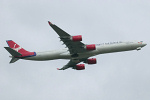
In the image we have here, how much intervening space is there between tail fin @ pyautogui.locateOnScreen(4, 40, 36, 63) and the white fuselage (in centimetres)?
128

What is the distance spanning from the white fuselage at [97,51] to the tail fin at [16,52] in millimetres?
1281

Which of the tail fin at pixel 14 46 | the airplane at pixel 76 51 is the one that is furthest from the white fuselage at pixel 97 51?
the tail fin at pixel 14 46

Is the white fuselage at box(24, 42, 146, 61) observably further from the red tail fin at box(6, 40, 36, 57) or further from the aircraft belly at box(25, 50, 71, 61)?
the red tail fin at box(6, 40, 36, 57)

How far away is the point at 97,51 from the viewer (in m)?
79.4

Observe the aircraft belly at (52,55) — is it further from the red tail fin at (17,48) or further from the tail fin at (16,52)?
the red tail fin at (17,48)

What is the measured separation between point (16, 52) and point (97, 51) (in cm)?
2025

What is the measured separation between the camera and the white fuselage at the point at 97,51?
7950 cm

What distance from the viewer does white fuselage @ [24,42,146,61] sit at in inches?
3130

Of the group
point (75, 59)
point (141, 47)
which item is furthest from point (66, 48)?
point (141, 47)

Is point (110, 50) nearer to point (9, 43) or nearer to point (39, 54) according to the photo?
point (39, 54)

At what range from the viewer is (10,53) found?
79.9 metres

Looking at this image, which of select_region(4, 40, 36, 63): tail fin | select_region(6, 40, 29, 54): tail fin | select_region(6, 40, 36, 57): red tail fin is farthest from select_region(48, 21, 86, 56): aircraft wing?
select_region(6, 40, 29, 54): tail fin

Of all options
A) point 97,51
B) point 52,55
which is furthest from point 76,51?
point 52,55

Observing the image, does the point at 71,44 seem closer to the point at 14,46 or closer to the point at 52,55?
the point at 52,55
